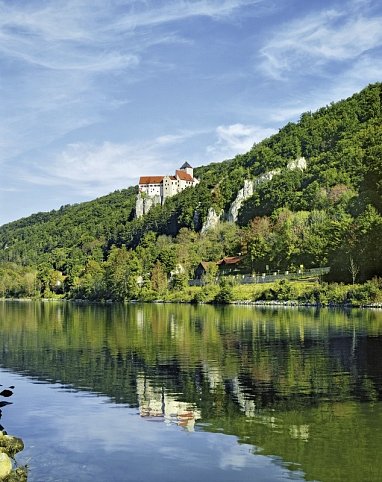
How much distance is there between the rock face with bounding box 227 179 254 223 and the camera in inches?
6663

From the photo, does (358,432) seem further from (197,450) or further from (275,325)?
(275,325)

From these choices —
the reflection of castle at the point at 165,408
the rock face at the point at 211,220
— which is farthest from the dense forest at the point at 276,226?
the reflection of castle at the point at 165,408

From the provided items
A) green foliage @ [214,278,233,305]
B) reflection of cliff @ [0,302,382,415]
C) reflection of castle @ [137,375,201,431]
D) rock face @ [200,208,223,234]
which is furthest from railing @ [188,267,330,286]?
reflection of castle @ [137,375,201,431]

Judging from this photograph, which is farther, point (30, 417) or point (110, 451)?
point (30, 417)

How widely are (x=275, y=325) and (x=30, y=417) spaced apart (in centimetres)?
→ 3411

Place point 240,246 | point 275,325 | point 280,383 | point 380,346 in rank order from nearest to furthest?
1. point 280,383
2. point 380,346
3. point 275,325
4. point 240,246

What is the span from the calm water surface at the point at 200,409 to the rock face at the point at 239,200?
129 m

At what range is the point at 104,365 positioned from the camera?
102 ft

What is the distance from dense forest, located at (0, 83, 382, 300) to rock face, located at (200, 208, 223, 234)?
1.62 m

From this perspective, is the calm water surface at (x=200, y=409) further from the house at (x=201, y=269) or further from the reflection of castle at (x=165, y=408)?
the house at (x=201, y=269)

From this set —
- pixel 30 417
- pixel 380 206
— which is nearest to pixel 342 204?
pixel 380 206

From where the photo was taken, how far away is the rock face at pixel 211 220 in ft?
565

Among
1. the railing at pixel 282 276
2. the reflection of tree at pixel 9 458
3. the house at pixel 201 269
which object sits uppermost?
the house at pixel 201 269

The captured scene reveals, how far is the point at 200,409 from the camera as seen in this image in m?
21.0
